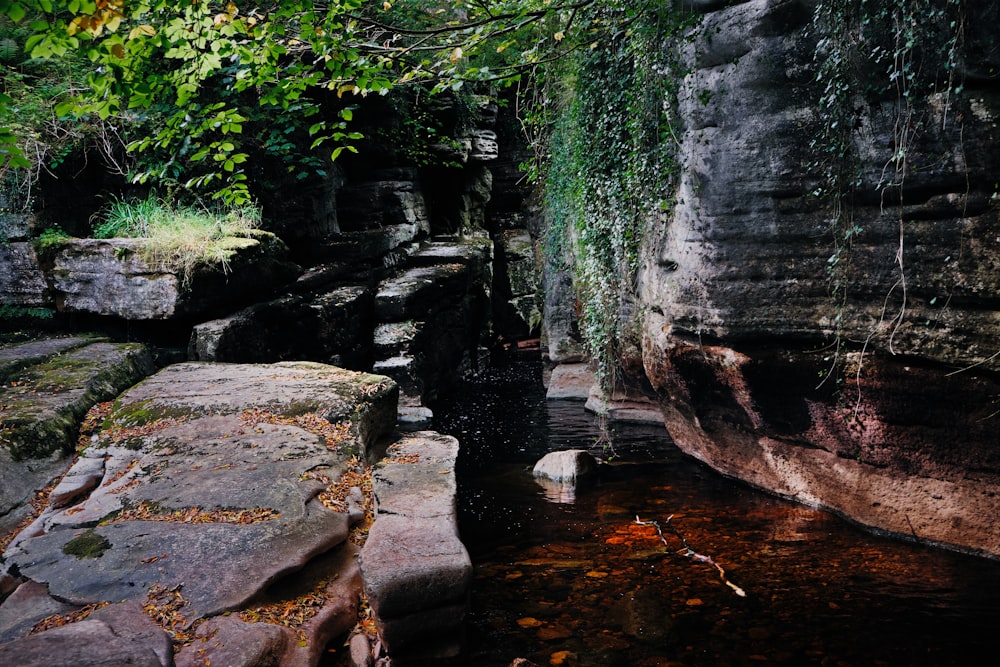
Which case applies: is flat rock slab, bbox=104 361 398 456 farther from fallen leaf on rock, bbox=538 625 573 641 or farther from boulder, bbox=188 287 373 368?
fallen leaf on rock, bbox=538 625 573 641

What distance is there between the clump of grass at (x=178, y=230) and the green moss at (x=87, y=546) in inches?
190

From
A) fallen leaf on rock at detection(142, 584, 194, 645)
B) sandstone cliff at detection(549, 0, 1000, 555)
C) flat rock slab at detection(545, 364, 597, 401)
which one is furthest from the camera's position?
flat rock slab at detection(545, 364, 597, 401)

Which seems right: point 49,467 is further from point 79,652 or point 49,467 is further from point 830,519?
point 830,519

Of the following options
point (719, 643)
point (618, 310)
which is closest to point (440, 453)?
point (719, 643)

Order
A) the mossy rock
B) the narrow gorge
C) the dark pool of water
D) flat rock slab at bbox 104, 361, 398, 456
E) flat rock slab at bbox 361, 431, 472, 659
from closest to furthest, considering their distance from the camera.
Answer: flat rock slab at bbox 361, 431, 472, 659, the narrow gorge, the dark pool of water, the mossy rock, flat rock slab at bbox 104, 361, 398, 456

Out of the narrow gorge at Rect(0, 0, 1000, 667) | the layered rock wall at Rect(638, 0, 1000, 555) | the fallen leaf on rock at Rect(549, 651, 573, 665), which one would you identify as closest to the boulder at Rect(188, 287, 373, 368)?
the narrow gorge at Rect(0, 0, 1000, 667)

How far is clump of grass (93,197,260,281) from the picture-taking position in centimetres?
810

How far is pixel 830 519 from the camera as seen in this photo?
5.98 m

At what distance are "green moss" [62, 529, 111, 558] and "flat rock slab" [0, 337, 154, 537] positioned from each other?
862 millimetres

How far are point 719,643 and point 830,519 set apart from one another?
2592 mm

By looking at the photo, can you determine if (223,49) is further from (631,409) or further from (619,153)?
(631,409)

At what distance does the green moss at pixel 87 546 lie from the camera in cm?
366

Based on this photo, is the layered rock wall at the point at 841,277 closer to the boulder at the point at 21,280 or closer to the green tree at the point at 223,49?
the green tree at the point at 223,49

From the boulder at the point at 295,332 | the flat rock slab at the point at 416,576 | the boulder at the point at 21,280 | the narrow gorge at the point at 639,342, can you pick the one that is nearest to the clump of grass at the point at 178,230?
the narrow gorge at the point at 639,342
